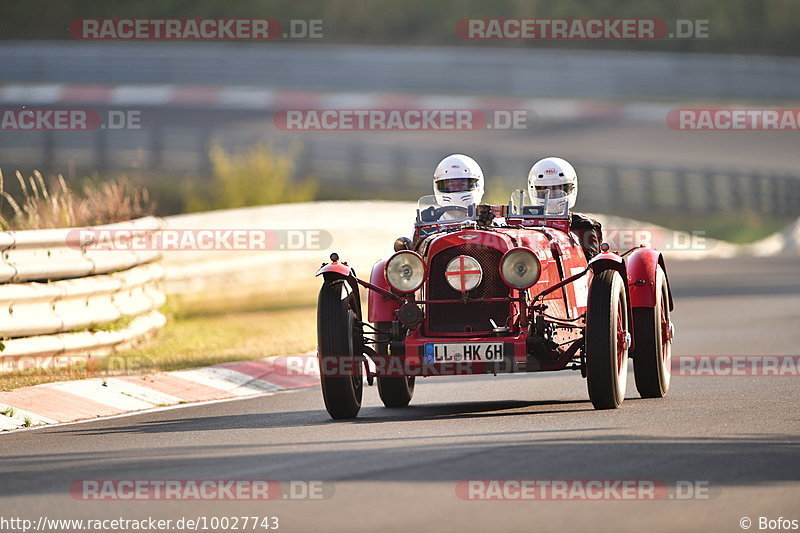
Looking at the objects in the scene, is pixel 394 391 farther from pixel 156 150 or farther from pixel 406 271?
pixel 156 150

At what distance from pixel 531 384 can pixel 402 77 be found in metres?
28.9

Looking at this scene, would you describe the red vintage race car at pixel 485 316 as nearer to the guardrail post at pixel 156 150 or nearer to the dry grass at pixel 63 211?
the dry grass at pixel 63 211

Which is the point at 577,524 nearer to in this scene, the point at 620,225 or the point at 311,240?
the point at 311,240

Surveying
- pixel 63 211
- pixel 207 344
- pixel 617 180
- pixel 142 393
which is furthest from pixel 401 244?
pixel 617 180

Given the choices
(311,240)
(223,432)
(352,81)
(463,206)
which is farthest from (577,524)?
(352,81)

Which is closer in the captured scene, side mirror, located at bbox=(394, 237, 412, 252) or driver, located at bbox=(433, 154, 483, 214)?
side mirror, located at bbox=(394, 237, 412, 252)

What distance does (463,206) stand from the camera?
11805mm

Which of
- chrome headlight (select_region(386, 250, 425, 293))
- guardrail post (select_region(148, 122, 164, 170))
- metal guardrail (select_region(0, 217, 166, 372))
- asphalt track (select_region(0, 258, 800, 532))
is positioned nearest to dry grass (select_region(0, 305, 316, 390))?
metal guardrail (select_region(0, 217, 166, 372))

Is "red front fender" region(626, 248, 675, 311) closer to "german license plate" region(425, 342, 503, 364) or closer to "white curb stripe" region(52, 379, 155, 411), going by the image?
"german license plate" region(425, 342, 503, 364)

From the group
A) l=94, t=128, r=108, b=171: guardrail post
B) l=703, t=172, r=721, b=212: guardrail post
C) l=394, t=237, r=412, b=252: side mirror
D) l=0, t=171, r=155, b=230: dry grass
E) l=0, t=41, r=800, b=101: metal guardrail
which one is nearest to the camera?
l=394, t=237, r=412, b=252: side mirror

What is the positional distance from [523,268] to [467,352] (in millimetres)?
752

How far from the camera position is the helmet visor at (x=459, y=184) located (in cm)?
1235

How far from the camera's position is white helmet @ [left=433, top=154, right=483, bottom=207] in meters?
12.3

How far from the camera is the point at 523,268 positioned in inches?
411
